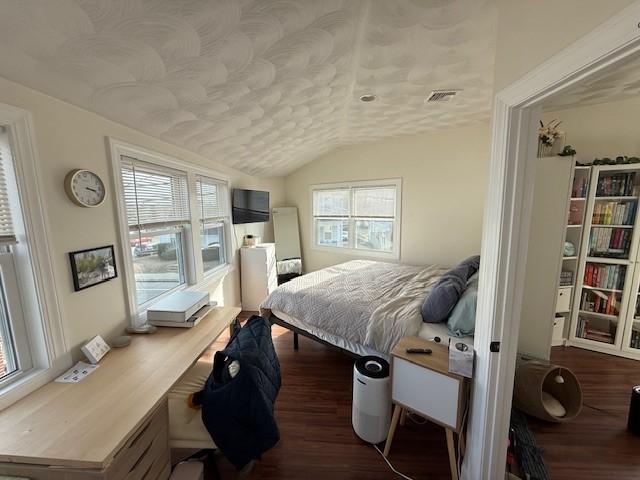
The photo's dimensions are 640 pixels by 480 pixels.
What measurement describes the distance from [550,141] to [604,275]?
1576mm

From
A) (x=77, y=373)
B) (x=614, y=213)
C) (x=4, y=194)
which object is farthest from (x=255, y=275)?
(x=614, y=213)

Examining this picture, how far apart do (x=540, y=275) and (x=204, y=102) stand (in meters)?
2.80

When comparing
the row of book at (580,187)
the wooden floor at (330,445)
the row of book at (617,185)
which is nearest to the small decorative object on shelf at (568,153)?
the row of book at (580,187)

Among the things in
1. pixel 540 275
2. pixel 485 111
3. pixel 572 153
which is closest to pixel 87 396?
pixel 540 275

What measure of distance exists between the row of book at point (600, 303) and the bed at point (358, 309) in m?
1.44

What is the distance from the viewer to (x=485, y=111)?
283cm

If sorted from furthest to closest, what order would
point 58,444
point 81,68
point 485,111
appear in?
1. point 485,111
2. point 81,68
3. point 58,444

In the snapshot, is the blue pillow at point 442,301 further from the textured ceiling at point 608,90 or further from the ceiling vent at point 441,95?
the ceiling vent at point 441,95

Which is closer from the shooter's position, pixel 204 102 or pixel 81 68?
pixel 81 68

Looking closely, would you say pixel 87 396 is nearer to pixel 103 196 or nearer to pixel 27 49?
pixel 103 196

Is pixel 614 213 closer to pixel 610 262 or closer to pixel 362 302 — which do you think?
pixel 610 262

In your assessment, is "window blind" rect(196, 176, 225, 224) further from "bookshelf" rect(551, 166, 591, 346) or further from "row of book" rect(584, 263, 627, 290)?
"row of book" rect(584, 263, 627, 290)

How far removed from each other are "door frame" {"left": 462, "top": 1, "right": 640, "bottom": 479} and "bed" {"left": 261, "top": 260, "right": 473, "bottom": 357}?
48 cm

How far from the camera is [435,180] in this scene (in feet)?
11.6
